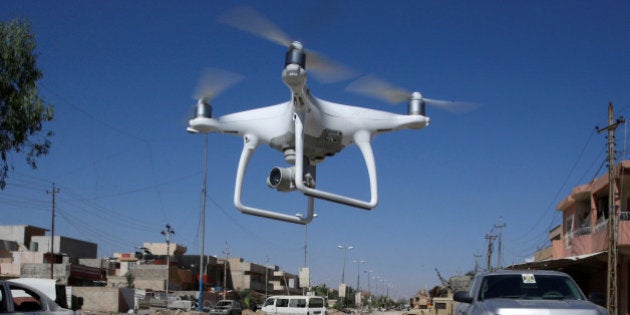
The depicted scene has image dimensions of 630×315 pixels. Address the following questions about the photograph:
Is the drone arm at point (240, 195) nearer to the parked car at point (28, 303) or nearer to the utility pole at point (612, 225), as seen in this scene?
the parked car at point (28, 303)

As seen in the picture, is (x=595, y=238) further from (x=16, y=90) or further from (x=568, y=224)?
(x=16, y=90)

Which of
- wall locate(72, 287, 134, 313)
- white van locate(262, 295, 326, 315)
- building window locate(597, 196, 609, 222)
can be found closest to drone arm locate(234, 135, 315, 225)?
white van locate(262, 295, 326, 315)

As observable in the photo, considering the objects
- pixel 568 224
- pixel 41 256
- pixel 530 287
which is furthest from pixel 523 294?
pixel 41 256

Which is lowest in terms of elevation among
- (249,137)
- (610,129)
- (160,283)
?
(160,283)

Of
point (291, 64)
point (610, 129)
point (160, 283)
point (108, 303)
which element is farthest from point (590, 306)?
point (160, 283)

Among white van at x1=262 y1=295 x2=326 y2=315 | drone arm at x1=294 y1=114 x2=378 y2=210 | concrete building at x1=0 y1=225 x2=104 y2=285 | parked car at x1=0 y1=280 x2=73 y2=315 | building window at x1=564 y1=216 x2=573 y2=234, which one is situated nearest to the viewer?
parked car at x1=0 y1=280 x2=73 y2=315

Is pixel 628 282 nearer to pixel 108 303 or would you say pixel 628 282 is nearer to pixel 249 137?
pixel 249 137

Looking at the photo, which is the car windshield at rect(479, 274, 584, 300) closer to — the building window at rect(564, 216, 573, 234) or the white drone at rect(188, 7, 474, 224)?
the white drone at rect(188, 7, 474, 224)
